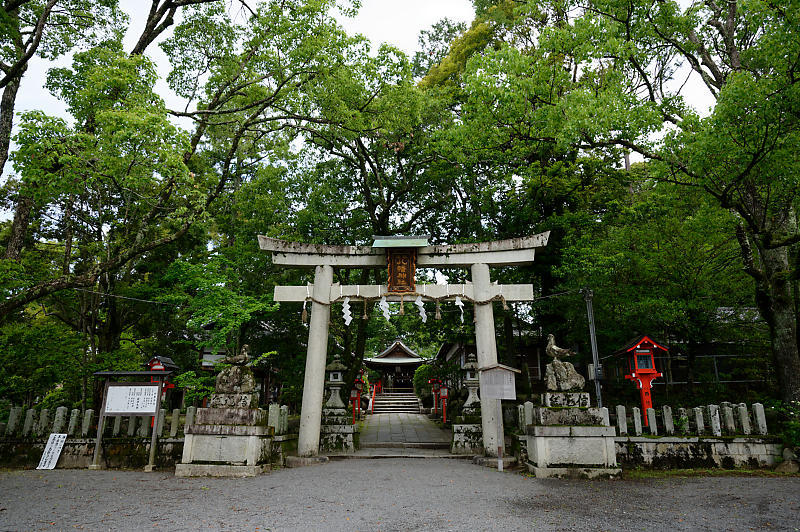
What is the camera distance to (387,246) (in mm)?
10281

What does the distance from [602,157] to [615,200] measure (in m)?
1.49

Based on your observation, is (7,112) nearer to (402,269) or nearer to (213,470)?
(213,470)

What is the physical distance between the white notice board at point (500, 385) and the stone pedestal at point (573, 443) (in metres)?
0.87

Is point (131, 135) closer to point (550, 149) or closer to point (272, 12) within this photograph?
point (272, 12)

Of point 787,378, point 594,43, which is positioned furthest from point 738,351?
point 594,43

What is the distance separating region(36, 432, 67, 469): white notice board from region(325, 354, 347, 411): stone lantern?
5617 millimetres

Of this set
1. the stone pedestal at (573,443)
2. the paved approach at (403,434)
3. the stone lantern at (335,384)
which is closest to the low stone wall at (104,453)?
the stone lantern at (335,384)

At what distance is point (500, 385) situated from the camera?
8.70 metres

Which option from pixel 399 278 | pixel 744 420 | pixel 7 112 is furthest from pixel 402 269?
pixel 7 112

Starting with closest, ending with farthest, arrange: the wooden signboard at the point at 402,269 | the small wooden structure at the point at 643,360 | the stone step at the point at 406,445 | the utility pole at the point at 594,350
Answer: the utility pole at the point at 594,350 → the small wooden structure at the point at 643,360 → the wooden signboard at the point at 402,269 → the stone step at the point at 406,445

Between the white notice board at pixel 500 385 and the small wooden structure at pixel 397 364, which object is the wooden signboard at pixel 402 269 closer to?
the white notice board at pixel 500 385

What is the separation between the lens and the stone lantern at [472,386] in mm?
11201

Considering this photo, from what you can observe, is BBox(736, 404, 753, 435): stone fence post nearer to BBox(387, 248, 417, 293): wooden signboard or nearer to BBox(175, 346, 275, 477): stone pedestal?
BBox(387, 248, 417, 293): wooden signboard

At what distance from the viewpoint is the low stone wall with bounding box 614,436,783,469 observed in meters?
8.08
